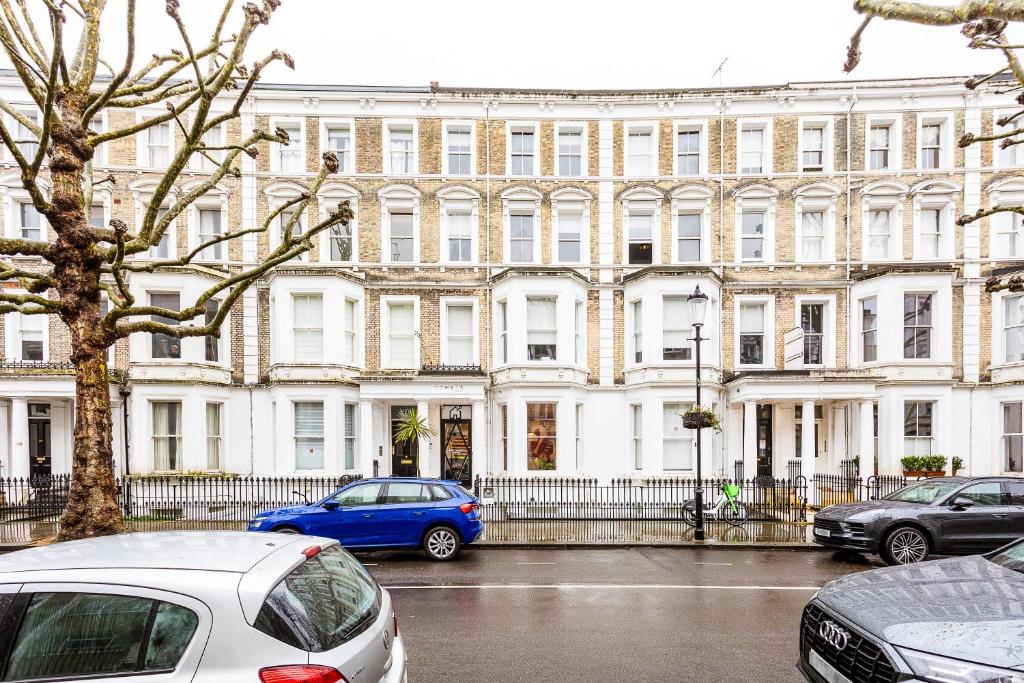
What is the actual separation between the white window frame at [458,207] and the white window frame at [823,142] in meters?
11.3

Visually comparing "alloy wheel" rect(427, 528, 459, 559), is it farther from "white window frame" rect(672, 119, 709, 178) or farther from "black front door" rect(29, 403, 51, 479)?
"black front door" rect(29, 403, 51, 479)

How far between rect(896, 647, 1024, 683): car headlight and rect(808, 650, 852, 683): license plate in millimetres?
602

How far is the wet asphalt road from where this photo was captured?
5406mm

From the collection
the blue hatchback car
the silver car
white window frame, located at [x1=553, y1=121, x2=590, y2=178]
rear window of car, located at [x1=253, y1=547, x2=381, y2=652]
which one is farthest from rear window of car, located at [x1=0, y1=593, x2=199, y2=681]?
white window frame, located at [x1=553, y1=121, x2=590, y2=178]

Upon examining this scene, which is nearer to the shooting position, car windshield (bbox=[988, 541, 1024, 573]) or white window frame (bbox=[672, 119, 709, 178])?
car windshield (bbox=[988, 541, 1024, 573])

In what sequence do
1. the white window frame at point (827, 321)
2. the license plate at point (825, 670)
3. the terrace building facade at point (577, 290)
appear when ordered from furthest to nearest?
1. the white window frame at point (827, 321)
2. the terrace building facade at point (577, 290)
3. the license plate at point (825, 670)

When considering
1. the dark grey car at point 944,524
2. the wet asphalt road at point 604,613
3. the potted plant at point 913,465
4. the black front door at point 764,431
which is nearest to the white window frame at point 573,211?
the black front door at point 764,431

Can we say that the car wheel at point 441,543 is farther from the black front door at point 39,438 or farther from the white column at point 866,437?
the black front door at point 39,438

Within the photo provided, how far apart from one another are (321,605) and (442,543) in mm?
7397

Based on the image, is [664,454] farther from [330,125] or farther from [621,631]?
[330,125]

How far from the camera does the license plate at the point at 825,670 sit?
12.2 ft

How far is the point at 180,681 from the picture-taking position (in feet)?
8.31

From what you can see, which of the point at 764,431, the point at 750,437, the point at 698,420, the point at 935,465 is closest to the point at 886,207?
the point at 935,465

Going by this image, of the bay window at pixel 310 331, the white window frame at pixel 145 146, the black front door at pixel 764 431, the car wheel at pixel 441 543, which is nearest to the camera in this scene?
the car wheel at pixel 441 543
